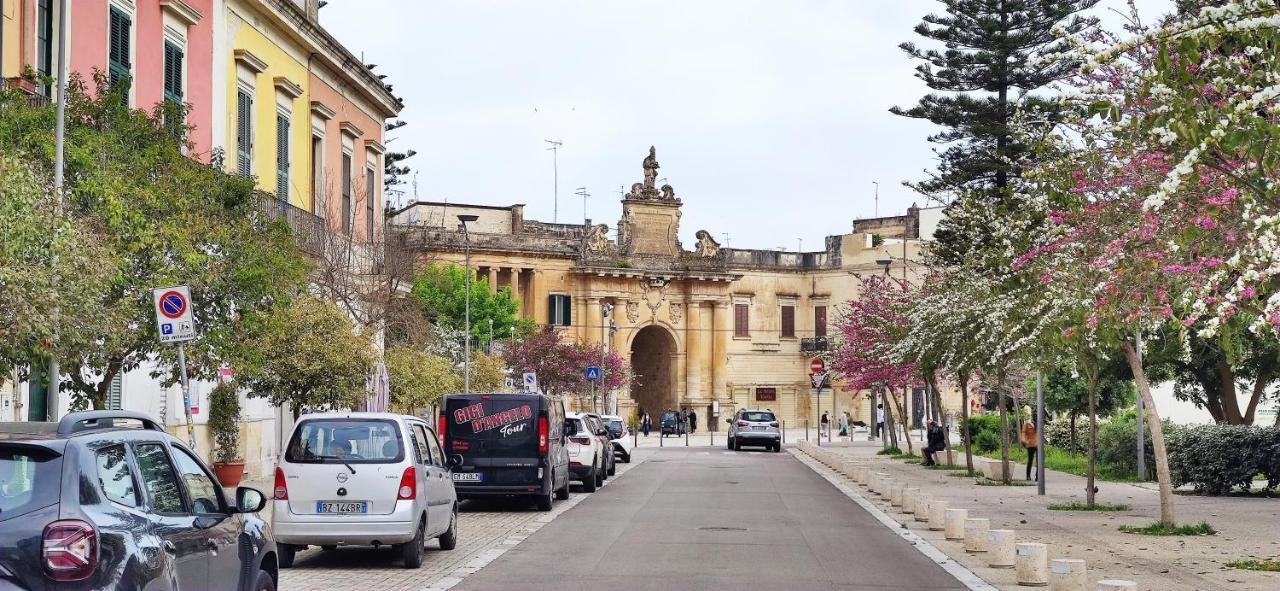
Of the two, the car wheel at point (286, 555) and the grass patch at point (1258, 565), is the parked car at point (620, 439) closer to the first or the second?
the car wheel at point (286, 555)

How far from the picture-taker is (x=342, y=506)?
16.0 meters

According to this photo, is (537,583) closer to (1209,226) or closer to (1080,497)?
(1209,226)

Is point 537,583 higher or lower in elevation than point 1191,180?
lower

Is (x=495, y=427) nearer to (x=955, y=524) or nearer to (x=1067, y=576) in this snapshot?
(x=955, y=524)

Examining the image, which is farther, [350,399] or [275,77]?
[275,77]

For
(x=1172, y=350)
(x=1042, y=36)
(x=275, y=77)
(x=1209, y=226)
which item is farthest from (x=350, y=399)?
(x=1042, y=36)

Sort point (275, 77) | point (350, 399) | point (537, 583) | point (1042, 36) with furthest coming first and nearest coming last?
point (1042, 36), point (275, 77), point (350, 399), point (537, 583)

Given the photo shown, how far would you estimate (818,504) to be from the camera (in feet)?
89.2

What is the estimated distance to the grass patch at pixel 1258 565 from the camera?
16.0 m

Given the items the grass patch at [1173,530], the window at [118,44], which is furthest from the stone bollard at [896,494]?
the window at [118,44]

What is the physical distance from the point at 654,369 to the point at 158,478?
269 ft

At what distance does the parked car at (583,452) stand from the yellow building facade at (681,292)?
45.5 m

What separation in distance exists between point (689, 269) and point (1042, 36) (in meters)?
51.2

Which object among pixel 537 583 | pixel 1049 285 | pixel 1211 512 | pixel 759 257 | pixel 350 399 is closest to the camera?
pixel 537 583
